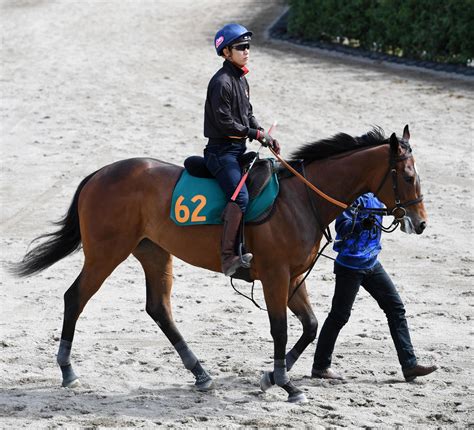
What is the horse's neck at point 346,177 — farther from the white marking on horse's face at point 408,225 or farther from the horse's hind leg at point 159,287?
the horse's hind leg at point 159,287

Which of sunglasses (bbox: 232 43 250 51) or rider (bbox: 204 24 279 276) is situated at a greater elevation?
sunglasses (bbox: 232 43 250 51)

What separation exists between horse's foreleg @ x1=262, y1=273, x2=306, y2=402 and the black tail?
5.70ft

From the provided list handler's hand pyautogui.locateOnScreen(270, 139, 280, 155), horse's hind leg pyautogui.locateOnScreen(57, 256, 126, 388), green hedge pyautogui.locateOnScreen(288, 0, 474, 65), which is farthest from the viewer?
green hedge pyautogui.locateOnScreen(288, 0, 474, 65)

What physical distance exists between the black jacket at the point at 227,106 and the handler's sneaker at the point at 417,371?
6.92ft

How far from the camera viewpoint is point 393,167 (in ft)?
22.0

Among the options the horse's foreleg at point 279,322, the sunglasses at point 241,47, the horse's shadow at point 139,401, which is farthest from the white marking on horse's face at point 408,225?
the sunglasses at point 241,47

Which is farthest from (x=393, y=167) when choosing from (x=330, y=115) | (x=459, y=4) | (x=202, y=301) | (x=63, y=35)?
(x=63, y=35)

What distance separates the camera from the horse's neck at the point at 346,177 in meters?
6.86

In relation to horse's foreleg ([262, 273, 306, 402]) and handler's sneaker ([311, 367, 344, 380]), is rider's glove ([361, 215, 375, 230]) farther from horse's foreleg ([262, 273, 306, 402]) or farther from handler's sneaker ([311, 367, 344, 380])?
handler's sneaker ([311, 367, 344, 380])

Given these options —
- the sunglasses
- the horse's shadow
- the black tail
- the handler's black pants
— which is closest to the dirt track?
the horse's shadow

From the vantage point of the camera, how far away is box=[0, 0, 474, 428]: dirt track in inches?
271

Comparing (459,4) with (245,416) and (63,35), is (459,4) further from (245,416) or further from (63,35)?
(245,416)

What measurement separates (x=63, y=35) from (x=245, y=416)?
20549 mm

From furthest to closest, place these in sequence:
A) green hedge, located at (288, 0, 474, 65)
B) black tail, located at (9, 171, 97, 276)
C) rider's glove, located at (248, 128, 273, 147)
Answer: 1. green hedge, located at (288, 0, 474, 65)
2. black tail, located at (9, 171, 97, 276)
3. rider's glove, located at (248, 128, 273, 147)
